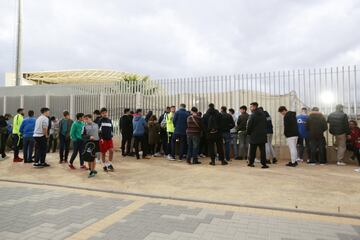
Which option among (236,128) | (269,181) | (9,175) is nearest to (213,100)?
(236,128)

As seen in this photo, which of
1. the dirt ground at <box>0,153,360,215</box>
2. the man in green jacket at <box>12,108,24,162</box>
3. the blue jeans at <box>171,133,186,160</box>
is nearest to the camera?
the dirt ground at <box>0,153,360,215</box>

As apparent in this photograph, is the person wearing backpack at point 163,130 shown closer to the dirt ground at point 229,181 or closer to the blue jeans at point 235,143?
the dirt ground at point 229,181

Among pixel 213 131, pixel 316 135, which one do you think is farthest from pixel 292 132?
pixel 213 131

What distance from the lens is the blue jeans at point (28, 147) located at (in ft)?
31.6

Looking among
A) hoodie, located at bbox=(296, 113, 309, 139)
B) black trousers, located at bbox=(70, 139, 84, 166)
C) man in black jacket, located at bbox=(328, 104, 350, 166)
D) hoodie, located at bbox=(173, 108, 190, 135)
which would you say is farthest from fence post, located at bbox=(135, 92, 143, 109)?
man in black jacket, located at bbox=(328, 104, 350, 166)

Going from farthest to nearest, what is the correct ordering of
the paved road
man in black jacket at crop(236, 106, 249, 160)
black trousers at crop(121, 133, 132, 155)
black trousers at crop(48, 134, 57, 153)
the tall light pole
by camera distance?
the tall light pole, black trousers at crop(48, 134, 57, 153), black trousers at crop(121, 133, 132, 155), man in black jacket at crop(236, 106, 249, 160), the paved road

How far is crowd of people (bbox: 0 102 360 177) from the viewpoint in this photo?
8.55 metres

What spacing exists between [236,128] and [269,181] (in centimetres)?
341

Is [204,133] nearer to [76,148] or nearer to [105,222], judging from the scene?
[76,148]

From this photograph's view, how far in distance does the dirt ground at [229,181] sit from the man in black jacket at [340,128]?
1.51 ft

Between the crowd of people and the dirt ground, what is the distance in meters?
0.44

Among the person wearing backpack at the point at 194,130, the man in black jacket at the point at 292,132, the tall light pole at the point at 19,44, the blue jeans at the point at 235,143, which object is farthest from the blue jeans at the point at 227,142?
the tall light pole at the point at 19,44

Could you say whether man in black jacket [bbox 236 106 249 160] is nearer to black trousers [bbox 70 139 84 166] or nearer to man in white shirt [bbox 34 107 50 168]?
black trousers [bbox 70 139 84 166]

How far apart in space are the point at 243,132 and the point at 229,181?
3.53 metres
